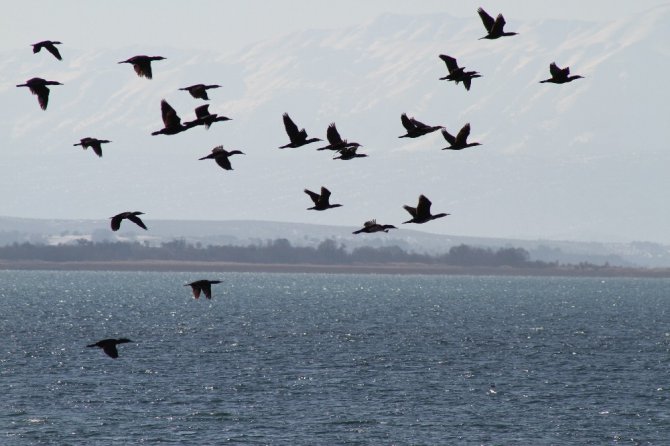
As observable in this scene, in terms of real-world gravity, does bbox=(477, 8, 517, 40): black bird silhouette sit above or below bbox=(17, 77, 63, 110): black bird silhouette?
above

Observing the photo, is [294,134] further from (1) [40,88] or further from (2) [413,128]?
(1) [40,88]

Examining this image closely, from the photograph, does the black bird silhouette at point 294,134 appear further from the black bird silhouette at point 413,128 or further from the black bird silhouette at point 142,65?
the black bird silhouette at point 142,65

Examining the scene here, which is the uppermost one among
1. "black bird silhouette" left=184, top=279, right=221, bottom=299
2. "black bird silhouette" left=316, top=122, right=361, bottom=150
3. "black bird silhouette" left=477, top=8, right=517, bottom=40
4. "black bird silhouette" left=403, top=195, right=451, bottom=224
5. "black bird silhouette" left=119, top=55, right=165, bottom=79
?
"black bird silhouette" left=477, top=8, right=517, bottom=40

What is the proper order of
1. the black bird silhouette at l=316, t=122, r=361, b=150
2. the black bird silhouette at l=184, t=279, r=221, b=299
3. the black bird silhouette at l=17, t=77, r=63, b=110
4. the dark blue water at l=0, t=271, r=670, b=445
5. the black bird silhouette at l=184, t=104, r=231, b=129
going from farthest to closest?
the dark blue water at l=0, t=271, r=670, b=445 < the black bird silhouette at l=184, t=279, r=221, b=299 < the black bird silhouette at l=316, t=122, r=361, b=150 < the black bird silhouette at l=184, t=104, r=231, b=129 < the black bird silhouette at l=17, t=77, r=63, b=110

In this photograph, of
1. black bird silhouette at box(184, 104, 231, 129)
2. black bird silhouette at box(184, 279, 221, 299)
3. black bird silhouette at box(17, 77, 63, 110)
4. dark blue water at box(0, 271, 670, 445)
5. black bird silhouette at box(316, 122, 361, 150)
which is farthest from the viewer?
dark blue water at box(0, 271, 670, 445)

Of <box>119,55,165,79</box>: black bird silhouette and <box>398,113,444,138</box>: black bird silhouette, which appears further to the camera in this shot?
<box>398,113,444,138</box>: black bird silhouette

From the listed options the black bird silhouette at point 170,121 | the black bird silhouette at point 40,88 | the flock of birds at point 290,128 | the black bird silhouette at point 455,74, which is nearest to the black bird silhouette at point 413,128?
the flock of birds at point 290,128

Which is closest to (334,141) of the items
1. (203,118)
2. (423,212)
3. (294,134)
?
(294,134)

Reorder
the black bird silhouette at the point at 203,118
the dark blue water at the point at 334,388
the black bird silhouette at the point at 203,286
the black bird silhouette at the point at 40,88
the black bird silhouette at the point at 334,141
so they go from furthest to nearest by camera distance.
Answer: the dark blue water at the point at 334,388 < the black bird silhouette at the point at 203,286 < the black bird silhouette at the point at 334,141 < the black bird silhouette at the point at 203,118 < the black bird silhouette at the point at 40,88

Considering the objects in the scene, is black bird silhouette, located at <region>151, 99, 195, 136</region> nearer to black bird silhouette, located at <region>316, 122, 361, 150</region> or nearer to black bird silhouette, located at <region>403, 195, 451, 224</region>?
black bird silhouette, located at <region>316, 122, 361, 150</region>

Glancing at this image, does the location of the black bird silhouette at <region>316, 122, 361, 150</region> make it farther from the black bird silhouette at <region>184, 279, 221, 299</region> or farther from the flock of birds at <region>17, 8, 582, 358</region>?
the black bird silhouette at <region>184, 279, 221, 299</region>

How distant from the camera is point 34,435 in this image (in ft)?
248

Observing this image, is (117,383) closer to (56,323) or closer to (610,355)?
(610,355)

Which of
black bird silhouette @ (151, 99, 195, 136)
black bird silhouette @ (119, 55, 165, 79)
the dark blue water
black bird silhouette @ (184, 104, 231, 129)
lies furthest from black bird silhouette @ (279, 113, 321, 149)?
the dark blue water
